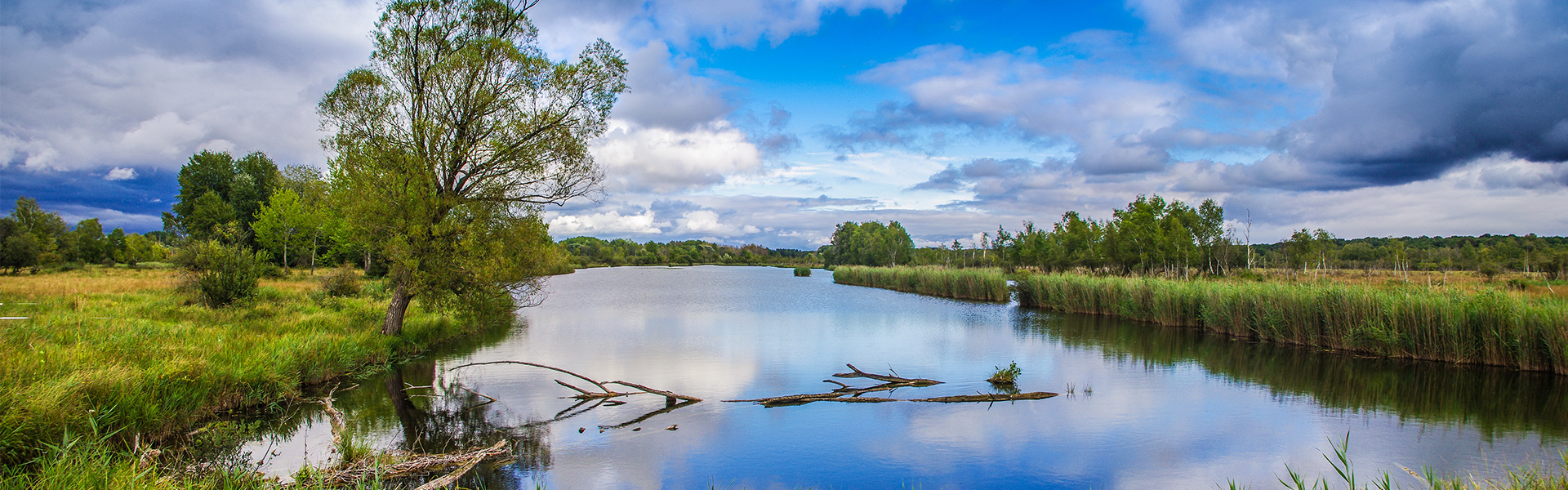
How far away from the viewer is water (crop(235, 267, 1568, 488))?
804 cm

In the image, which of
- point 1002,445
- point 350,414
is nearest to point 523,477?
point 350,414

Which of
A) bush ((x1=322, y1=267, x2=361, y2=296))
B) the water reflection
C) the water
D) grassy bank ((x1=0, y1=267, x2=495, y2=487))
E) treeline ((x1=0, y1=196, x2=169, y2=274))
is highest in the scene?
treeline ((x1=0, y1=196, x2=169, y2=274))

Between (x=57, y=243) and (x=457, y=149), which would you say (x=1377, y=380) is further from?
(x=57, y=243)

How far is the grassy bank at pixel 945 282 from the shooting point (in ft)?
122

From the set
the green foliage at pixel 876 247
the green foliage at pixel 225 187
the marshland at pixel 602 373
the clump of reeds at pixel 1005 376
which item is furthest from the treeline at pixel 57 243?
the green foliage at pixel 876 247

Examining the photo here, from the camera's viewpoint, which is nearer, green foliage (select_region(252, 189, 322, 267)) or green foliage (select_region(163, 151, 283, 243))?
green foliage (select_region(252, 189, 322, 267))

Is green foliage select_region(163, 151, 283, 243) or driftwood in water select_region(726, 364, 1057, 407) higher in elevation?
green foliage select_region(163, 151, 283, 243)

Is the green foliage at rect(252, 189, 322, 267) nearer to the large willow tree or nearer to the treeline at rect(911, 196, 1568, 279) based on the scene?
the large willow tree

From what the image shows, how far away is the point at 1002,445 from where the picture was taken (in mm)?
9023

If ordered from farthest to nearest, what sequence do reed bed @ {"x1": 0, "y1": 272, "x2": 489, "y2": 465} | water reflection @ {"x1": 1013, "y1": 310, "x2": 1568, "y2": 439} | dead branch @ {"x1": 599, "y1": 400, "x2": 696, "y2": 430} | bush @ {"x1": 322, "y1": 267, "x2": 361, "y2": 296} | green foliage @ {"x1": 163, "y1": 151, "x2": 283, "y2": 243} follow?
green foliage @ {"x1": 163, "y1": 151, "x2": 283, "y2": 243}, bush @ {"x1": 322, "y1": 267, "x2": 361, "y2": 296}, water reflection @ {"x1": 1013, "y1": 310, "x2": 1568, "y2": 439}, dead branch @ {"x1": 599, "y1": 400, "x2": 696, "y2": 430}, reed bed @ {"x1": 0, "y1": 272, "x2": 489, "y2": 465}

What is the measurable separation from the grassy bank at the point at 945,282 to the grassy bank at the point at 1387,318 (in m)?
12.7

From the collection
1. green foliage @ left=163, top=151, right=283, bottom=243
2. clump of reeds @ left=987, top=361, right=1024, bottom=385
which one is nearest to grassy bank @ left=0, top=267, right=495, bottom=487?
clump of reeds @ left=987, top=361, right=1024, bottom=385

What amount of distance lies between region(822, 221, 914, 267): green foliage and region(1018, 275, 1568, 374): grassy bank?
53487 mm

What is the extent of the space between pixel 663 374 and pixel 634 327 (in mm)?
9527
